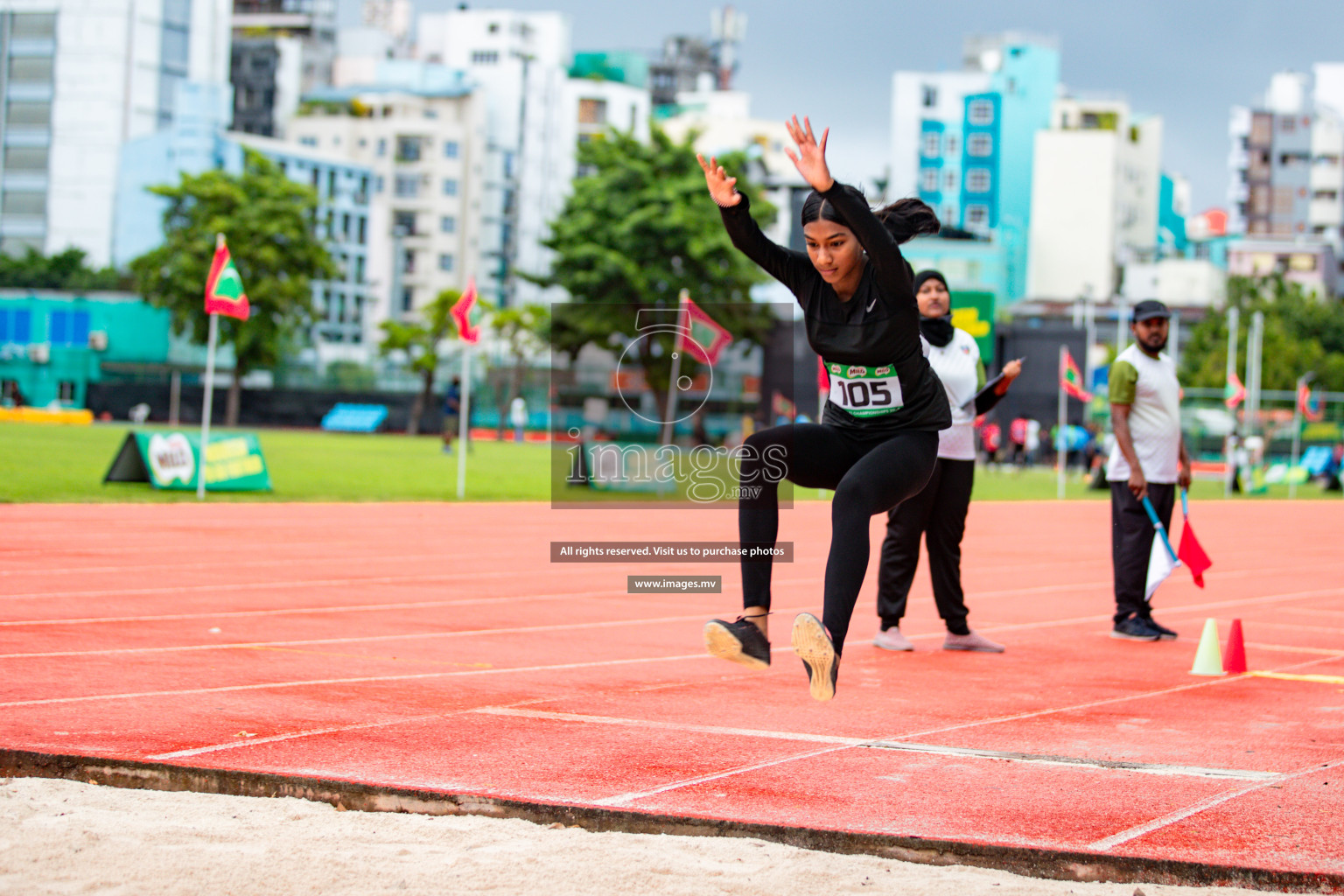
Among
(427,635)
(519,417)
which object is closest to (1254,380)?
(519,417)

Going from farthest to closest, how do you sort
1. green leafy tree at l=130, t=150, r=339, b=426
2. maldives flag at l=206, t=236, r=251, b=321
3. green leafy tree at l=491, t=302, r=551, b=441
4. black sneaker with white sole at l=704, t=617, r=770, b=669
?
1. green leafy tree at l=491, t=302, r=551, b=441
2. green leafy tree at l=130, t=150, r=339, b=426
3. maldives flag at l=206, t=236, r=251, b=321
4. black sneaker with white sole at l=704, t=617, r=770, b=669

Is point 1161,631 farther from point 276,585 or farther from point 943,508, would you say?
point 276,585

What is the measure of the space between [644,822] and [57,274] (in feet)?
248

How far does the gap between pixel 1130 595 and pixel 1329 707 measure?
2.37 metres

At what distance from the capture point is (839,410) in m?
4.96

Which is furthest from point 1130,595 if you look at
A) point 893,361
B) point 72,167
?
point 72,167

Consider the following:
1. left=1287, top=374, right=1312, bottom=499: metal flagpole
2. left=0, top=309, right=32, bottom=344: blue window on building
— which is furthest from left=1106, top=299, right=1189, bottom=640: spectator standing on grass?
left=0, top=309, right=32, bottom=344: blue window on building

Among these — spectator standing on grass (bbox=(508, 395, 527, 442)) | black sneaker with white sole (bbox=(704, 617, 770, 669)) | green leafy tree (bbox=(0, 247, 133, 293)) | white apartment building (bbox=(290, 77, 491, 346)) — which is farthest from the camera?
white apartment building (bbox=(290, 77, 491, 346))

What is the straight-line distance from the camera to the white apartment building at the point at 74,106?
3093 inches

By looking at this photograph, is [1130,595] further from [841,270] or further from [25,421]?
[25,421]

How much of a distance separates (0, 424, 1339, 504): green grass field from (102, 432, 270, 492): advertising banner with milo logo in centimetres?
19

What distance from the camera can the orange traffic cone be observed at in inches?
270

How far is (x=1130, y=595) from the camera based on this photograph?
324 inches

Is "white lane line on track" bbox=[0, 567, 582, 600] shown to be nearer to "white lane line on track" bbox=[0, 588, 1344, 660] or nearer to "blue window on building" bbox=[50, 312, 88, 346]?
"white lane line on track" bbox=[0, 588, 1344, 660]
